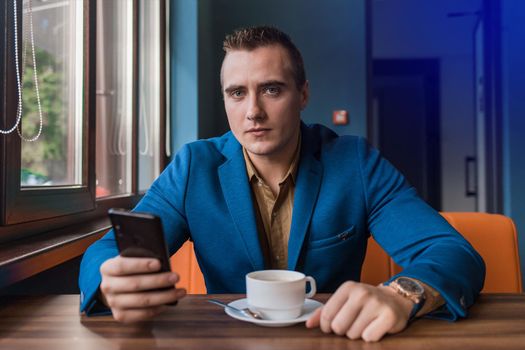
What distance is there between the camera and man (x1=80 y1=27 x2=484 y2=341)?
1.15 meters

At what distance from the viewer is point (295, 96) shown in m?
1.29

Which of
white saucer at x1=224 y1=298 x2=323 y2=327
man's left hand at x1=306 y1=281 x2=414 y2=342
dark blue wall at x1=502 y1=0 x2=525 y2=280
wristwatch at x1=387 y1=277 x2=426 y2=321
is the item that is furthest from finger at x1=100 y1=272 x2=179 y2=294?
dark blue wall at x1=502 y1=0 x2=525 y2=280

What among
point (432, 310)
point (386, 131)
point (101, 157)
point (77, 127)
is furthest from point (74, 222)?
point (386, 131)

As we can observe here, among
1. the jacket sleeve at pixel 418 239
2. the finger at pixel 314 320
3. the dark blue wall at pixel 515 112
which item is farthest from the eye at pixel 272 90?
the dark blue wall at pixel 515 112

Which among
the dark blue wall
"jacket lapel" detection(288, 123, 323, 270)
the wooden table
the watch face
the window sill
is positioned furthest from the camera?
the dark blue wall

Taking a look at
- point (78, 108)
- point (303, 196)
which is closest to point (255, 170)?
point (303, 196)

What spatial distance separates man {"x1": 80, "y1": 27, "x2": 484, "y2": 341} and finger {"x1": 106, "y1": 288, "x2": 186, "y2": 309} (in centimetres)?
27

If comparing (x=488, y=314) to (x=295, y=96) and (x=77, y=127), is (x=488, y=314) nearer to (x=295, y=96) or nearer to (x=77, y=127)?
(x=295, y=96)

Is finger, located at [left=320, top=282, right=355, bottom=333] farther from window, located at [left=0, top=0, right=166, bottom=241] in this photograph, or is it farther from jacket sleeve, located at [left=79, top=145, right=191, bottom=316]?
window, located at [left=0, top=0, right=166, bottom=241]

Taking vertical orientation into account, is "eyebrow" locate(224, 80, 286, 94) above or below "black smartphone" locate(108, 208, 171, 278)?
above

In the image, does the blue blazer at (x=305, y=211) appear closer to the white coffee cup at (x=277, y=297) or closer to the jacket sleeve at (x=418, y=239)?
the jacket sleeve at (x=418, y=239)

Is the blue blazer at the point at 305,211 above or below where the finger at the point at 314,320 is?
above

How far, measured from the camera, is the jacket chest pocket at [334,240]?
3.83ft

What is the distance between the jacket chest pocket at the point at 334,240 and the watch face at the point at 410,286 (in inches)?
15.0
